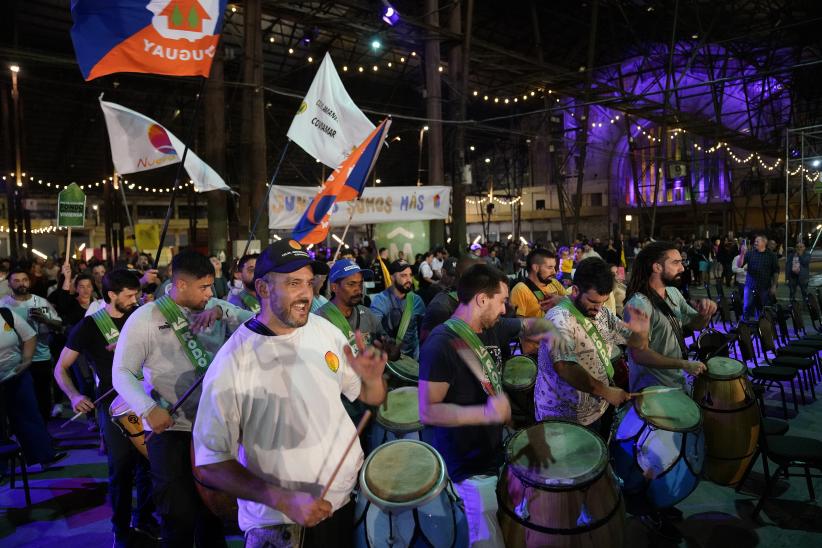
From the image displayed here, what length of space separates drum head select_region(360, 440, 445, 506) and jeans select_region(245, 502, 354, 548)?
164mm

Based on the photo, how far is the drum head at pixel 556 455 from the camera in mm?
2627

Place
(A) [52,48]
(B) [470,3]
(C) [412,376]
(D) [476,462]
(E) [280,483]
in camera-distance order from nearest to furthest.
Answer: (E) [280,483] < (D) [476,462] < (C) [412,376] < (B) [470,3] < (A) [52,48]

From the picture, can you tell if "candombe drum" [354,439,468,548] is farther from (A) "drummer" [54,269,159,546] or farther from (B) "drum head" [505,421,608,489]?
(A) "drummer" [54,269,159,546]

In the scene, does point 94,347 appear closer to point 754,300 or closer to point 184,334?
point 184,334

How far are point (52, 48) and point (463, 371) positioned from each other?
1015 inches

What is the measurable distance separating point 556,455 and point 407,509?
Answer: 0.87 metres

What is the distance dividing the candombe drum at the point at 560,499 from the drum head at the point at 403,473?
429mm

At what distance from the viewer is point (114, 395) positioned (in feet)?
14.1

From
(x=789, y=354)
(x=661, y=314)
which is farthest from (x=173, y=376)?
(x=789, y=354)

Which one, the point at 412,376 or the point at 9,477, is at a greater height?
the point at 412,376

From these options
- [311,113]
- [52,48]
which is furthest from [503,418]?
[52,48]

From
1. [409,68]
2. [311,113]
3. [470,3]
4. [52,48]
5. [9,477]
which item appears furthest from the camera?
[409,68]

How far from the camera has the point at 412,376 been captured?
5.11 meters

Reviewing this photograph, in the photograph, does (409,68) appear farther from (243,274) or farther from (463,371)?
(463,371)
